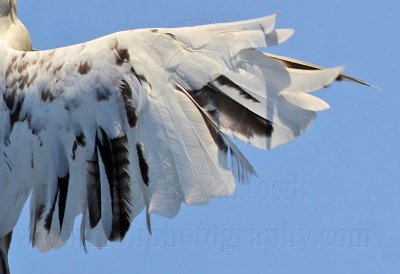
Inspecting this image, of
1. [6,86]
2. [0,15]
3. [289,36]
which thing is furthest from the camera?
[0,15]

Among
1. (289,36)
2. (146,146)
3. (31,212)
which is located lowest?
(31,212)

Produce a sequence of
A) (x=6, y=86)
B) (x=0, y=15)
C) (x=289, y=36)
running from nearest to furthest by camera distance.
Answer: (x=289, y=36) → (x=6, y=86) → (x=0, y=15)

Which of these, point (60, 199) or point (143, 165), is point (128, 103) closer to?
point (143, 165)

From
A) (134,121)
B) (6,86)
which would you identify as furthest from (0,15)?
(134,121)

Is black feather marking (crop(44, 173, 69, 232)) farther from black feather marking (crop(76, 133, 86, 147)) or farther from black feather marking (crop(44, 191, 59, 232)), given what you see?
black feather marking (crop(76, 133, 86, 147))

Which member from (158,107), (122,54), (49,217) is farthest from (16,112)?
(158,107)

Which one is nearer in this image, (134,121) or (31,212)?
(134,121)

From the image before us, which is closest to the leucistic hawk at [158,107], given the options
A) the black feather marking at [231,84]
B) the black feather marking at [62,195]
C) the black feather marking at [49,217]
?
the black feather marking at [231,84]

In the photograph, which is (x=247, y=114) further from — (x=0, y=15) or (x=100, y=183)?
(x=0, y=15)
